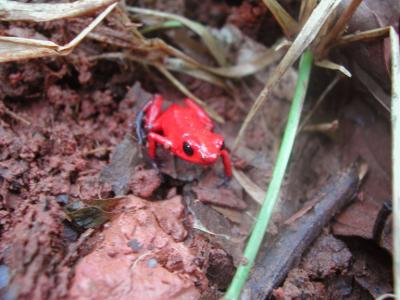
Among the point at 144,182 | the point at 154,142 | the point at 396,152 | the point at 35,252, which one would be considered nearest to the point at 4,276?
the point at 35,252

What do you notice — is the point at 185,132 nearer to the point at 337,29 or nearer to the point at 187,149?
the point at 187,149

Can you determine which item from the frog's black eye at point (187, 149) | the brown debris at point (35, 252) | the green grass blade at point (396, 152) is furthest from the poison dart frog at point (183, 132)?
the green grass blade at point (396, 152)

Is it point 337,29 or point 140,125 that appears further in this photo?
point 140,125

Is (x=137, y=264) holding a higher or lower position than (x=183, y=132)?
lower

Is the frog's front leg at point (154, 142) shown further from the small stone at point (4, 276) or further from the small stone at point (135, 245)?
the small stone at point (4, 276)

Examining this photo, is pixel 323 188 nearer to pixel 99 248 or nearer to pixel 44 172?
pixel 99 248

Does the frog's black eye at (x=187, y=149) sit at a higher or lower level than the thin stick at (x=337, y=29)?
lower

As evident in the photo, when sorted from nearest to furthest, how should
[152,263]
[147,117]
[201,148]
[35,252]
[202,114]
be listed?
[35,252], [152,263], [201,148], [147,117], [202,114]
